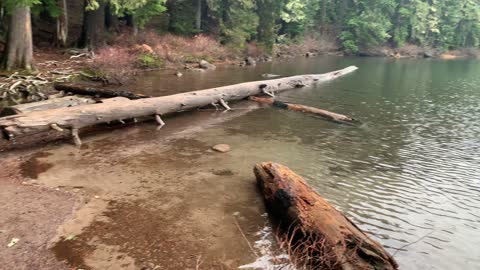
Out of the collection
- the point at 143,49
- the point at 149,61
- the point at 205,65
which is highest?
the point at 143,49

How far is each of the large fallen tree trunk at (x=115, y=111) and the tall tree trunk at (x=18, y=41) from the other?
670 centimetres

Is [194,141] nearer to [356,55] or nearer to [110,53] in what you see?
[110,53]

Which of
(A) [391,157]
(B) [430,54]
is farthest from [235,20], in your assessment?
(B) [430,54]

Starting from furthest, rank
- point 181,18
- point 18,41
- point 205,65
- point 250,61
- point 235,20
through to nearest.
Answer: point 235,20 → point 181,18 → point 250,61 → point 205,65 → point 18,41

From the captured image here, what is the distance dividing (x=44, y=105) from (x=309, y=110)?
9.32 meters

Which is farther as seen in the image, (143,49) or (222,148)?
(143,49)

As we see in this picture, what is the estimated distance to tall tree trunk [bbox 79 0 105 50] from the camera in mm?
23828

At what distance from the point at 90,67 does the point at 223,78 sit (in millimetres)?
7265

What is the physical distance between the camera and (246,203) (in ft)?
25.3

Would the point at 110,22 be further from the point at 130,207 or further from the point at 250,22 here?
the point at 130,207

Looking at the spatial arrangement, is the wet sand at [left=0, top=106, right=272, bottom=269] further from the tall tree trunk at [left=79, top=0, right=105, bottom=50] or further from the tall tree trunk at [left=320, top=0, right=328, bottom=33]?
the tall tree trunk at [left=320, top=0, right=328, bottom=33]

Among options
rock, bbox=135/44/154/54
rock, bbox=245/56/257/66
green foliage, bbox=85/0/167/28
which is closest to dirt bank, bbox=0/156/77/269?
green foliage, bbox=85/0/167/28

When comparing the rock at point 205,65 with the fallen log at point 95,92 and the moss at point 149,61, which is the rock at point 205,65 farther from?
the fallen log at point 95,92

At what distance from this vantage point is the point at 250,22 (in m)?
35.1
